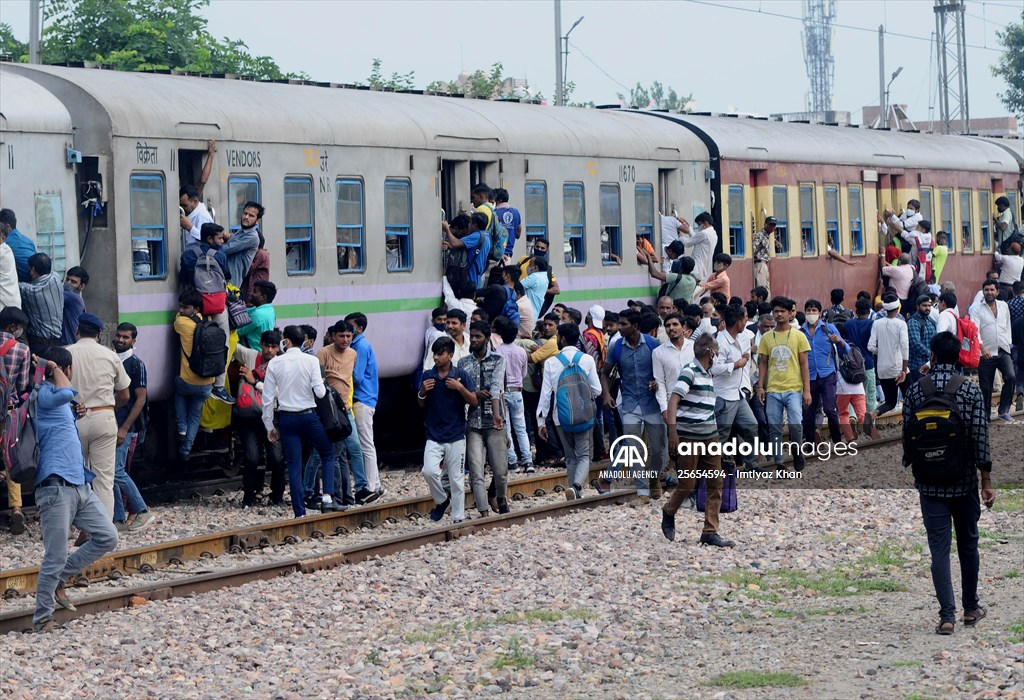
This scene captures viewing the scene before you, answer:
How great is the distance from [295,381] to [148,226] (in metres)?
1.92

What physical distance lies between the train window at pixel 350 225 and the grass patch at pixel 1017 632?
8489 mm

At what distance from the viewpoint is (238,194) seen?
15.5 meters

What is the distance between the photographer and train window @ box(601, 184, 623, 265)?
20.6 m

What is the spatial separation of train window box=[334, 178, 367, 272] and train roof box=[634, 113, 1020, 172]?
24.3 feet

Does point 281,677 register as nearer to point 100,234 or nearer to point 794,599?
point 794,599

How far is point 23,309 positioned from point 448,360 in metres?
3.31

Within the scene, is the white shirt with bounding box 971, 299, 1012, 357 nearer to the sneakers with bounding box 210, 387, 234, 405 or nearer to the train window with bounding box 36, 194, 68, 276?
the sneakers with bounding box 210, 387, 234, 405

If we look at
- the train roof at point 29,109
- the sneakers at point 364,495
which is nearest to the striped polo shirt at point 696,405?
the sneakers at point 364,495

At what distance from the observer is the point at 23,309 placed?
13.3 m

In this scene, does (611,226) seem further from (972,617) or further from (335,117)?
(972,617)

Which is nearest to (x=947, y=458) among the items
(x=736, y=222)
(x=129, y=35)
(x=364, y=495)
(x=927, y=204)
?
(x=364, y=495)

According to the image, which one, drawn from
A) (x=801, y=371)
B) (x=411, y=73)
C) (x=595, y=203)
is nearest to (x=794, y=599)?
(x=801, y=371)

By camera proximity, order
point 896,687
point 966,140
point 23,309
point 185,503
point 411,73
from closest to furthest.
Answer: point 896,687 < point 23,309 < point 185,503 < point 966,140 < point 411,73

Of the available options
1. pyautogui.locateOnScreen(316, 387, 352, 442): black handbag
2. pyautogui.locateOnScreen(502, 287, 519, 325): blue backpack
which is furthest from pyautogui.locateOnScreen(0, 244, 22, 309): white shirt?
pyautogui.locateOnScreen(502, 287, 519, 325): blue backpack
